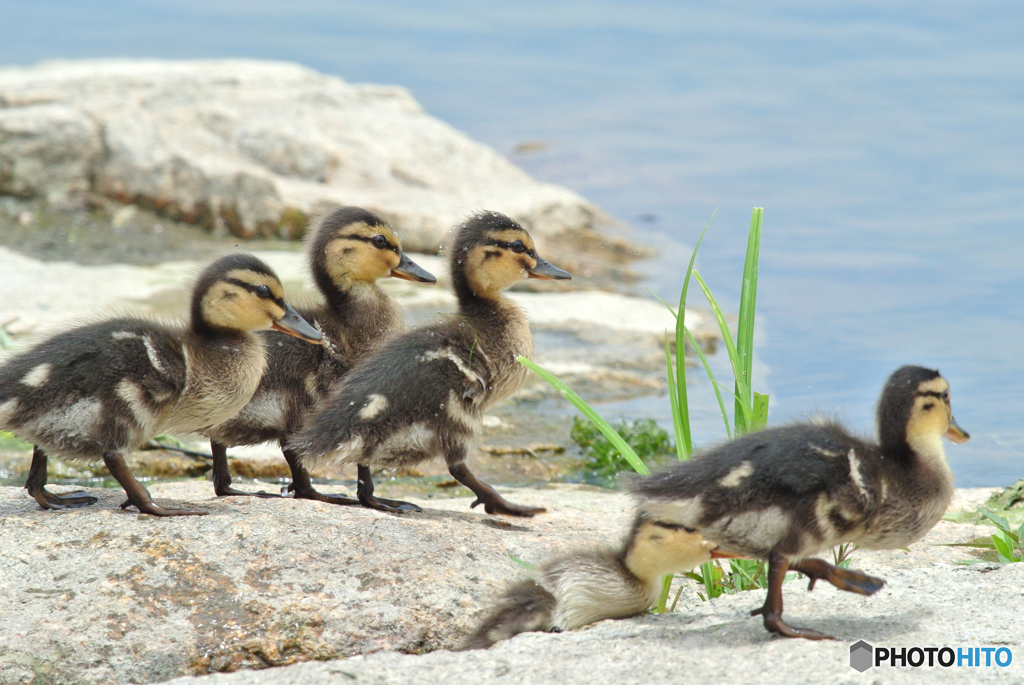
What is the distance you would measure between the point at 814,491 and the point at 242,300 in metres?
2.32

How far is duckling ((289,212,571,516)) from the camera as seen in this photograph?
4.66 meters

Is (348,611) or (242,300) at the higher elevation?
(242,300)

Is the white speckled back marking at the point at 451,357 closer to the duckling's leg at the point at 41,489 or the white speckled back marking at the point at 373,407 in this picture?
the white speckled back marking at the point at 373,407

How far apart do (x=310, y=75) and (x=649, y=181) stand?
394cm

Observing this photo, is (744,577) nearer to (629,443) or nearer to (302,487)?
(302,487)

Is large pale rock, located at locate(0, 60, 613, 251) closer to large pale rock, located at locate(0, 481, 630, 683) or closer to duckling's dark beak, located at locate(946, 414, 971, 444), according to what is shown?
large pale rock, located at locate(0, 481, 630, 683)

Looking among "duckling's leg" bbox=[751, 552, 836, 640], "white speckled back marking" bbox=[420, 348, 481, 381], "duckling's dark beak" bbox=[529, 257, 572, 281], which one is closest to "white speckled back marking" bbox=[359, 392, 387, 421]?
"white speckled back marking" bbox=[420, 348, 481, 381]

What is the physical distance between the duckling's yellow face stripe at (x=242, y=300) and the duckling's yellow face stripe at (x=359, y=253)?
765 millimetres

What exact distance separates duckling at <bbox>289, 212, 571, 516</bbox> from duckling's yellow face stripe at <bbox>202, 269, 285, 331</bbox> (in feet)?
1.43

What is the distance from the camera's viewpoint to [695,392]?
764 cm

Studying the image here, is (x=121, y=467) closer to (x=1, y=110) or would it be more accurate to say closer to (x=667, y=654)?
(x=667, y=654)

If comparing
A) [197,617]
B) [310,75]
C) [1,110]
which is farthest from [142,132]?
[197,617]

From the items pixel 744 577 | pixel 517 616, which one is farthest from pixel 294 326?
pixel 744 577

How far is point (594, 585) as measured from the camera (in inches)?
154
